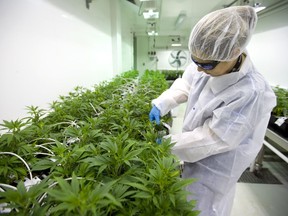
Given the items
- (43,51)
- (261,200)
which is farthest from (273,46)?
(43,51)

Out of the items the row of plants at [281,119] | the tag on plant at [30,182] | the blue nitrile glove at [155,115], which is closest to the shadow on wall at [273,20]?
the row of plants at [281,119]

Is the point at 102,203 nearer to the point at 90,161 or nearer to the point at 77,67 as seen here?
the point at 90,161

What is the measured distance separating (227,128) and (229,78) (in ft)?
→ 0.90

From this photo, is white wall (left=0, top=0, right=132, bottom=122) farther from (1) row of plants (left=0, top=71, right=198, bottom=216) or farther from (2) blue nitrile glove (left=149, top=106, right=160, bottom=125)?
(2) blue nitrile glove (left=149, top=106, right=160, bottom=125)

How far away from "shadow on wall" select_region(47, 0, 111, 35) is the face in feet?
5.34

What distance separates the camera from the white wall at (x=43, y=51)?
4.26 ft

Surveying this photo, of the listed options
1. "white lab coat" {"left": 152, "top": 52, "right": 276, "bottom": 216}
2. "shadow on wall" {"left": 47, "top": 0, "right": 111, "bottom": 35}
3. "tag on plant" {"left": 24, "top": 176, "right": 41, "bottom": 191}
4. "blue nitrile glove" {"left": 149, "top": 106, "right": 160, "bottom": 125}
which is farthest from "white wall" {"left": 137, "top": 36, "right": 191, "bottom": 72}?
"tag on plant" {"left": 24, "top": 176, "right": 41, "bottom": 191}

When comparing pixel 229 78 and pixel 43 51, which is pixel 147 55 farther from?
pixel 229 78

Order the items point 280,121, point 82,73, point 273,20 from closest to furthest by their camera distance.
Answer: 1. point 280,121
2. point 82,73
3. point 273,20

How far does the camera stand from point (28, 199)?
494mm

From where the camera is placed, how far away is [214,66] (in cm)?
100

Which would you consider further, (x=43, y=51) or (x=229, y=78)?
(x=43, y=51)

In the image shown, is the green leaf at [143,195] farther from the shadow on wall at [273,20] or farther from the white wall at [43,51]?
the shadow on wall at [273,20]

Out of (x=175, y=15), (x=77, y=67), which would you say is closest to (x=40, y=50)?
(x=77, y=67)
